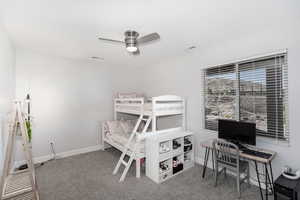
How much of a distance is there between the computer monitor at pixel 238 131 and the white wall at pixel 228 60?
31cm

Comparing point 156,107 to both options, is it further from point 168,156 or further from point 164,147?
point 168,156

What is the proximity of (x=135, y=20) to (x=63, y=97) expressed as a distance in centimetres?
282

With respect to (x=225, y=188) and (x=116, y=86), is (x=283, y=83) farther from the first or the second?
(x=116, y=86)

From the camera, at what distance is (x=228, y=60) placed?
2.92 metres

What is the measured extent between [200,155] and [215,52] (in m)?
2.25

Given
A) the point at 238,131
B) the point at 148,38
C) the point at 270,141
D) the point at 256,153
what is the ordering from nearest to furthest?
the point at 148,38 < the point at 256,153 < the point at 270,141 < the point at 238,131

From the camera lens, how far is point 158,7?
1.84 meters

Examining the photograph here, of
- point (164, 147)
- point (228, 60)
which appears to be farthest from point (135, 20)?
point (164, 147)

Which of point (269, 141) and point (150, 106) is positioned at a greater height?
point (150, 106)

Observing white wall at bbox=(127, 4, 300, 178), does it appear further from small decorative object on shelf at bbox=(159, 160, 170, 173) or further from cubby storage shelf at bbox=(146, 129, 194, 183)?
small decorative object on shelf at bbox=(159, 160, 170, 173)

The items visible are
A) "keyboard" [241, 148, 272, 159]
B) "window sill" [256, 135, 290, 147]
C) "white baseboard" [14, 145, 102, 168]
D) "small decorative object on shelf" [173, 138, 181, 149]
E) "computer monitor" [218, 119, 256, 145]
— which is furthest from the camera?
"white baseboard" [14, 145, 102, 168]

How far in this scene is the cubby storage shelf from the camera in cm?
274

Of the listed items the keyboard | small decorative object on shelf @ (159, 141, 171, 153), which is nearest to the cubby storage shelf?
small decorative object on shelf @ (159, 141, 171, 153)

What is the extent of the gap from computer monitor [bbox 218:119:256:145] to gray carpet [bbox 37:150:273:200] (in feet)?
2.59
